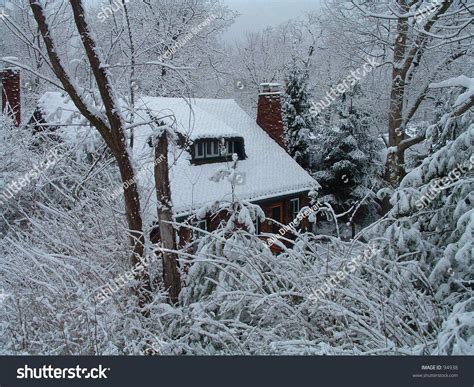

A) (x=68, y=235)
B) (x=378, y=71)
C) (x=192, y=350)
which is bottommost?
(x=192, y=350)

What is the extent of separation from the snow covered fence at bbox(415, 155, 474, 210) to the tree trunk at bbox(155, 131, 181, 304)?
2208 millimetres

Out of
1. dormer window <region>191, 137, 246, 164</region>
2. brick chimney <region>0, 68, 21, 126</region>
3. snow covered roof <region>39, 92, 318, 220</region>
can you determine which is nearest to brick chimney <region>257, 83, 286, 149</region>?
snow covered roof <region>39, 92, 318, 220</region>

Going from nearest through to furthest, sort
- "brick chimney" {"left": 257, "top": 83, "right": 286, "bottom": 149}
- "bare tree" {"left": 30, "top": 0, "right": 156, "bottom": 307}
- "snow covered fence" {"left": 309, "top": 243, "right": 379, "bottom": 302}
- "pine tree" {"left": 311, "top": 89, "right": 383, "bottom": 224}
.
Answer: "snow covered fence" {"left": 309, "top": 243, "right": 379, "bottom": 302} < "bare tree" {"left": 30, "top": 0, "right": 156, "bottom": 307} < "brick chimney" {"left": 257, "top": 83, "right": 286, "bottom": 149} < "pine tree" {"left": 311, "top": 89, "right": 383, "bottom": 224}

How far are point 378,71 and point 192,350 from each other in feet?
45.6

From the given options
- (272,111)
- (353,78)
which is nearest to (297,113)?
(272,111)

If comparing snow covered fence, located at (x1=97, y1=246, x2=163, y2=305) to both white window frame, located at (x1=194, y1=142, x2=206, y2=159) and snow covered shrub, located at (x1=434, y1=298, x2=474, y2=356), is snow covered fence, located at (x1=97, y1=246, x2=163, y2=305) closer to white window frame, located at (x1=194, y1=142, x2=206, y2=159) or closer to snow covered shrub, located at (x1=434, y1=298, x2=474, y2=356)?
snow covered shrub, located at (x1=434, y1=298, x2=474, y2=356)

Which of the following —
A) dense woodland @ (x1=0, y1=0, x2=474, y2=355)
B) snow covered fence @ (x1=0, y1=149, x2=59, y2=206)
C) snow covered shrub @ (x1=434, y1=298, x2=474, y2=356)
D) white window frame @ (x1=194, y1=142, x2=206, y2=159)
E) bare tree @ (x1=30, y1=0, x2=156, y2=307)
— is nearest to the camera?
snow covered shrub @ (x1=434, y1=298, x2=474, y2=356)

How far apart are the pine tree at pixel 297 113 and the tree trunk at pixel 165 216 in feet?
48.8

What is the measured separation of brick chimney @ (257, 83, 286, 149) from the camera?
15.6m

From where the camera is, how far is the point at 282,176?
1410 cm

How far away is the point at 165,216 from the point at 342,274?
5.00 ft

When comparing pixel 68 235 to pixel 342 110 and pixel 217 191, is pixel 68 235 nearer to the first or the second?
pixel 217 191
